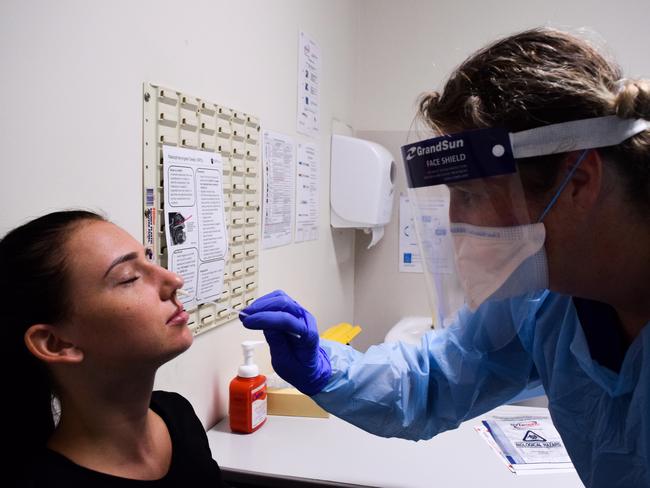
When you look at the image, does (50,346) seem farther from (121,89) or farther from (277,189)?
(277,189)

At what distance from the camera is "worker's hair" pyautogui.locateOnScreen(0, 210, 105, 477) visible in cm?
71

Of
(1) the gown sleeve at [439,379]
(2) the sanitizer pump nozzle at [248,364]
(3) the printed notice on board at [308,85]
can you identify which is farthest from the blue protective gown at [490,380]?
(3) the printed notice on board at [308,85]

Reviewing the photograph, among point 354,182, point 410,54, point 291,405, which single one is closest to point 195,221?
point 291,405

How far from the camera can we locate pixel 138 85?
1.06 meters

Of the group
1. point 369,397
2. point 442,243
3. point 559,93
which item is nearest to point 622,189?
point 559,93

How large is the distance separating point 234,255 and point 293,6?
1021mm

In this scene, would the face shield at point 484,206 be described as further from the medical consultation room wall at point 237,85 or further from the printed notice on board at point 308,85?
the printed notice on board at point 308,85

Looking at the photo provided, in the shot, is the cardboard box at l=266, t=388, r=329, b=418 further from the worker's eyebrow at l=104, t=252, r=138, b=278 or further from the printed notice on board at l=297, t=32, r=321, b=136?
the printed notice on board at l=297, t=32, r=321, b=136

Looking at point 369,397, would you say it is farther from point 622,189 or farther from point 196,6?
point 196,6

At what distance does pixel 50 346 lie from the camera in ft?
2.36

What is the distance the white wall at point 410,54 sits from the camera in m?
2.52

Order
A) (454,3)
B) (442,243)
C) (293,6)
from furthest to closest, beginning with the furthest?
1. (454,3)
2. (293,6)
3. (442,243)

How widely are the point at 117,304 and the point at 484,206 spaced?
0.63 meters

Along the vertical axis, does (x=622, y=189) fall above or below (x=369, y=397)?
above
